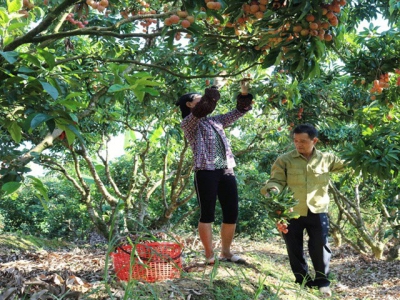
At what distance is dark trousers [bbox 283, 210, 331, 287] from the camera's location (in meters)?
3.96

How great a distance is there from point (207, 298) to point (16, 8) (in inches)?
74.8

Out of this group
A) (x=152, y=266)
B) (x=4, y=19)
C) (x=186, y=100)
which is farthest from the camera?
(x=186, y=100)

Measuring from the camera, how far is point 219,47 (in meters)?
3.51

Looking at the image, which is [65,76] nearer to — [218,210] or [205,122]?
[205,122]

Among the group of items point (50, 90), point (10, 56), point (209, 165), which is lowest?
point (209, 165)

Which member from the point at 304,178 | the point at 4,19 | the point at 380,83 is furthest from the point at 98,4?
the point at 380,83

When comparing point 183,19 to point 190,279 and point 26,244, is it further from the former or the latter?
point 26,244

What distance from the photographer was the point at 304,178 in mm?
3971

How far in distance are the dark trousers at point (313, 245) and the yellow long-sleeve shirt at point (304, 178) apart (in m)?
0.09

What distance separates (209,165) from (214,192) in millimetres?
211

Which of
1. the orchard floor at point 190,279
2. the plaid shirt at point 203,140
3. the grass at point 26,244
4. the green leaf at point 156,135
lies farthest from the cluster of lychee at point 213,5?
the green leaf at point 156,135

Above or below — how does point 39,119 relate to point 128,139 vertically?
below

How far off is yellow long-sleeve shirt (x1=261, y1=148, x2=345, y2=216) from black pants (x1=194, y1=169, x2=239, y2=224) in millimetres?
330

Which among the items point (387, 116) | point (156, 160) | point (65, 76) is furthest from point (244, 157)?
point (65, 76)
